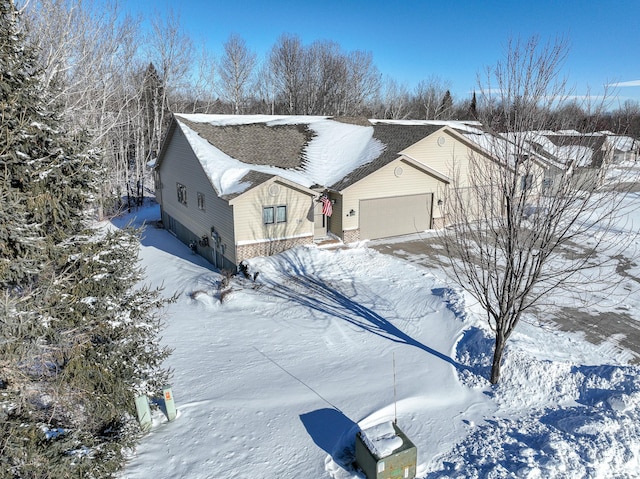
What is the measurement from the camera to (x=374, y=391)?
9.69 metres

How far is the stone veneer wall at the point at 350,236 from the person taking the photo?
817 inches

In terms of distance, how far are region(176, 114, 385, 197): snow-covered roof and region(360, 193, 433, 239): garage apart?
2349mm

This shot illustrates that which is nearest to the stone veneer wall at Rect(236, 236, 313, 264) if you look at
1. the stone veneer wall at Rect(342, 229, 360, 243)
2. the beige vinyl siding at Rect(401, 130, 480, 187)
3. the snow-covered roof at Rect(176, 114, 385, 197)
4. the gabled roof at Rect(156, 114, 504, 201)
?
the stone veneer wall at Rect(342, 229, 360, 243)

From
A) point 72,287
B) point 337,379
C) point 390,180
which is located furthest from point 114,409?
point 390,180

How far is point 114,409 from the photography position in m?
7.55

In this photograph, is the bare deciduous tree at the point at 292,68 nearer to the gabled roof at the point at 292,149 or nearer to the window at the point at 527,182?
the gabled roof at the point at 292,149

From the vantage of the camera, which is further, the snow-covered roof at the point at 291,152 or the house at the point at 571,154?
the snow-covered roof at the point at 291,152

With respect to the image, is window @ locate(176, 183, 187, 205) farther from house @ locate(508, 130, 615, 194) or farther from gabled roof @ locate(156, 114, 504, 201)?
house @ locate(508, 130, 615, 194)

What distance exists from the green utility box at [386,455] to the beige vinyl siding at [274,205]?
11.9m

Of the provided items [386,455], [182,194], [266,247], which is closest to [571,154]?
[386,455]

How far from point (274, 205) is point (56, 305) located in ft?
39.9

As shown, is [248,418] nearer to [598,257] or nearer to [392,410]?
[392,410]

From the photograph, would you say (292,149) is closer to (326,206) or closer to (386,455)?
(326,206)

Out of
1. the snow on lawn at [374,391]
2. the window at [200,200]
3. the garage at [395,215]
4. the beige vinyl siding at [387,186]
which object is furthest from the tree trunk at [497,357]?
the window at [200,200]
